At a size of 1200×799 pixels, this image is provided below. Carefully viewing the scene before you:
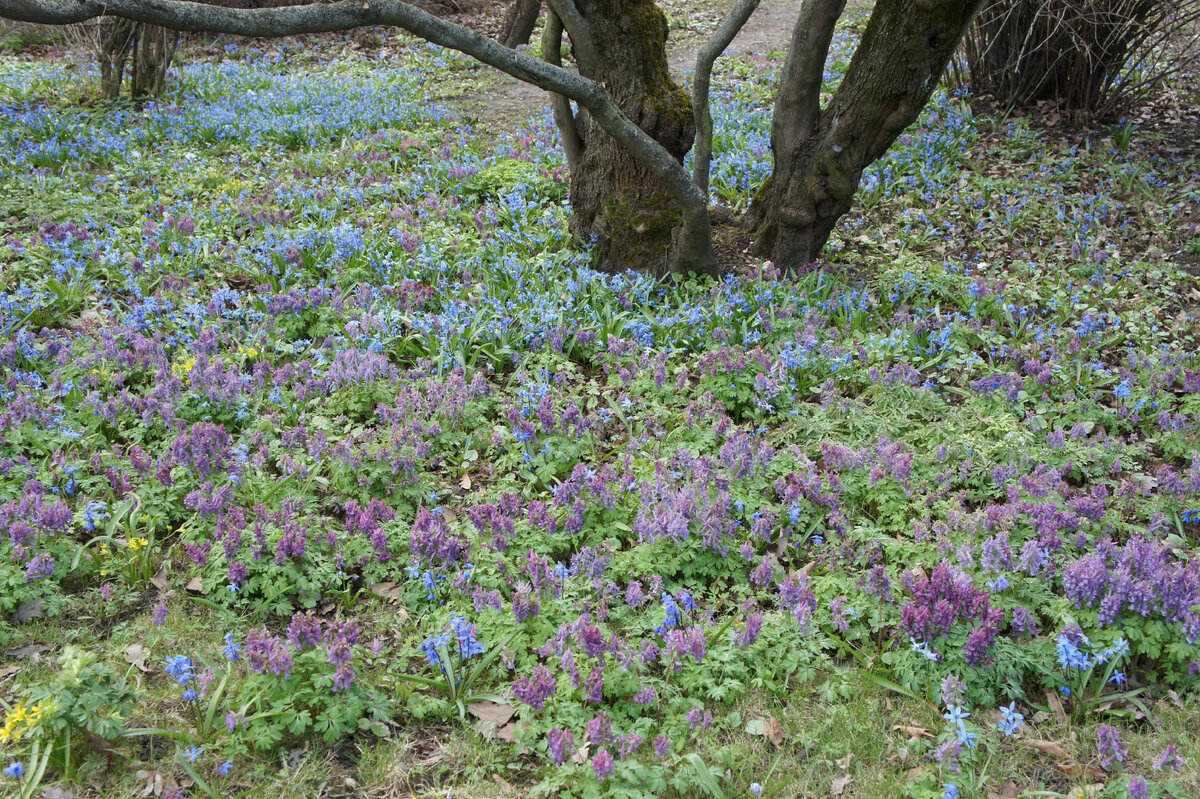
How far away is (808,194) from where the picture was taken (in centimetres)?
564

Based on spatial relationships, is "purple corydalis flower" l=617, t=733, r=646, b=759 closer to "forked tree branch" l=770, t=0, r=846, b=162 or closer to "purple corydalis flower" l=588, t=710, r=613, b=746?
"purple corydalis flower" l=588, t=710, r=613, b=746

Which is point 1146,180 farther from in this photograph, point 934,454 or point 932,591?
point 932,591

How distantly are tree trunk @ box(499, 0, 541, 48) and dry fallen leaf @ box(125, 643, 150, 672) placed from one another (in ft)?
32.7

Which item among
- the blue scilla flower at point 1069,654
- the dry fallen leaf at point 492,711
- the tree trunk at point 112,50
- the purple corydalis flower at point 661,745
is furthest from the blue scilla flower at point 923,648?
the tree trunk at point 112,50

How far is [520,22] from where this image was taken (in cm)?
1148

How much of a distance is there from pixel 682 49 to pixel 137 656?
11.1m

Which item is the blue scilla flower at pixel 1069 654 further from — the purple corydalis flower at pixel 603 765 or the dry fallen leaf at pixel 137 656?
the dry fallen leaf at pixel 137 656

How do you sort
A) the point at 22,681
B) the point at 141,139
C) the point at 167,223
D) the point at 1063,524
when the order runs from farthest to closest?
the point at 141,139
the point at 167,223
the point at 1063,524
the point at 22,681

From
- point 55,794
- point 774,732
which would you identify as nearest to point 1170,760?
point 774,732

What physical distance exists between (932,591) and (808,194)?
335 cm

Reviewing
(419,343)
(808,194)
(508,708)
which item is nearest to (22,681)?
(508,708)

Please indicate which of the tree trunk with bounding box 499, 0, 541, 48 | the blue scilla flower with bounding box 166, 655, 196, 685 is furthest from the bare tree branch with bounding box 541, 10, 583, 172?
the tree trunk with bounding box 499, 0, 541, 48

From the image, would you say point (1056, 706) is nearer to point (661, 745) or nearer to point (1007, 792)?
point (1007, 792)

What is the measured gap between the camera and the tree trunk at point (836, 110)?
16.4 feet
